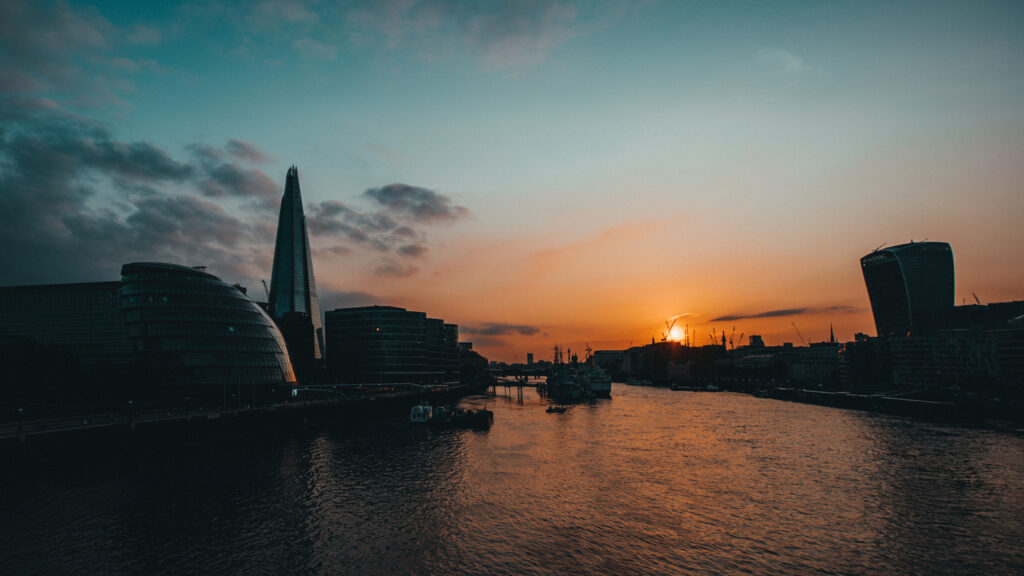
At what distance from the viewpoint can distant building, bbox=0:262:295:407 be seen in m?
92.4

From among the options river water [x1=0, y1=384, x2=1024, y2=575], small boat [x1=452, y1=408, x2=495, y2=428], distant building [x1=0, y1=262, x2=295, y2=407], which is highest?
distant building [x1=0, y1=262, x2=295, y2=407]

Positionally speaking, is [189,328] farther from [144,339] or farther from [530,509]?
[530,509]

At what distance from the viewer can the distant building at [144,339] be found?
3637 inches

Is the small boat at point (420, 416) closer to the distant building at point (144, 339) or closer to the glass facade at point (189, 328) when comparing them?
the distant building at point (144, 339)

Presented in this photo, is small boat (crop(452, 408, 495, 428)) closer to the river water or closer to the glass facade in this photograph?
the river water

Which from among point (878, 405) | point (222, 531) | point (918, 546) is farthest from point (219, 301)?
point (878, 405)

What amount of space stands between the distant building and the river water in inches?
1272

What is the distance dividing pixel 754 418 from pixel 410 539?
336 feet

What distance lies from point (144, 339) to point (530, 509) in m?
101

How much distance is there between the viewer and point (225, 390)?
99875mm

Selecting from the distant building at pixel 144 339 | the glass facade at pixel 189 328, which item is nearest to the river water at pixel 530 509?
the distant building at pixel 144 339

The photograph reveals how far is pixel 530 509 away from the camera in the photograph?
43.8 meters

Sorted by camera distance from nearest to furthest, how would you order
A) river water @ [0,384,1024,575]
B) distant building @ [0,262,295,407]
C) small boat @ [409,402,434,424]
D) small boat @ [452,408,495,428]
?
river water @ [0,384,1024,575]
distant building @ [0,262,295,407]
small boat @ [452,408,495,428]
small boat @ [409,402,434,424]

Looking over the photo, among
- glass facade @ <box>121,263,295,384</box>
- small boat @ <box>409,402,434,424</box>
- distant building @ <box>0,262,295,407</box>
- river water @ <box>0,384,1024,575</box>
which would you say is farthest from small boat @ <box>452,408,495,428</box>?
glass facade @ <box>121,263,295,384</box>
